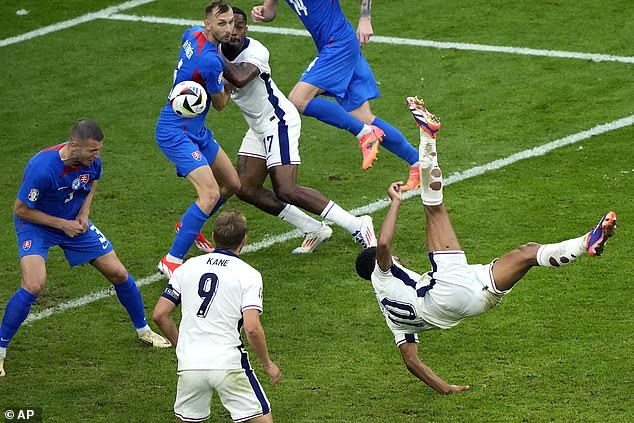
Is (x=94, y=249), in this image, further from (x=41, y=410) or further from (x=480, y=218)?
(x=480, y=218)

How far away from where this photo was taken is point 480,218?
1059cm

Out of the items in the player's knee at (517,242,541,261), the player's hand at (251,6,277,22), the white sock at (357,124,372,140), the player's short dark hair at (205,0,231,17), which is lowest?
the white sock at (357,124,372,140)

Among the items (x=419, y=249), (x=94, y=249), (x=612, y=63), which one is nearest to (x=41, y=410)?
(x=94, y=249)

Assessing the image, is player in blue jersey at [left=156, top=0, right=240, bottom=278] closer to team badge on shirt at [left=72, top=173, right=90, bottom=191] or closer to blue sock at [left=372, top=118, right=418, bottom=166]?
team badge on shirt at [left=72, top=173, right=90, bottom=191]

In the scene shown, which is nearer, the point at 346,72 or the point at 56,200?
the point at 56,200

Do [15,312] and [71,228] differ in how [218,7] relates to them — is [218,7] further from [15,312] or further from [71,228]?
[15,312]

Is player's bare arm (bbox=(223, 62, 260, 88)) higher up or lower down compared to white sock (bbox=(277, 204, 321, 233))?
higher up

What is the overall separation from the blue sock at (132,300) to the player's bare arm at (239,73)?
2060 mm

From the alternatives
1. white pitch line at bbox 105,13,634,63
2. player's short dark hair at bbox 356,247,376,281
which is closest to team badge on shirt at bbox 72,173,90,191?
player's short dark hair at bbox 356,247,376,281

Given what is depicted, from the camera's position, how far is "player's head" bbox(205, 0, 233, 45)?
31.1ft

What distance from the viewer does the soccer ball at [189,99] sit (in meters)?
9.44

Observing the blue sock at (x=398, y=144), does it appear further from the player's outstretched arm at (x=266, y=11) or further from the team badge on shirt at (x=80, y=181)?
the team badge on shirt at (x=80, y=181)

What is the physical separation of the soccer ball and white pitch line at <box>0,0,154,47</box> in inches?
295

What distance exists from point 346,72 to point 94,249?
3.63 metres
